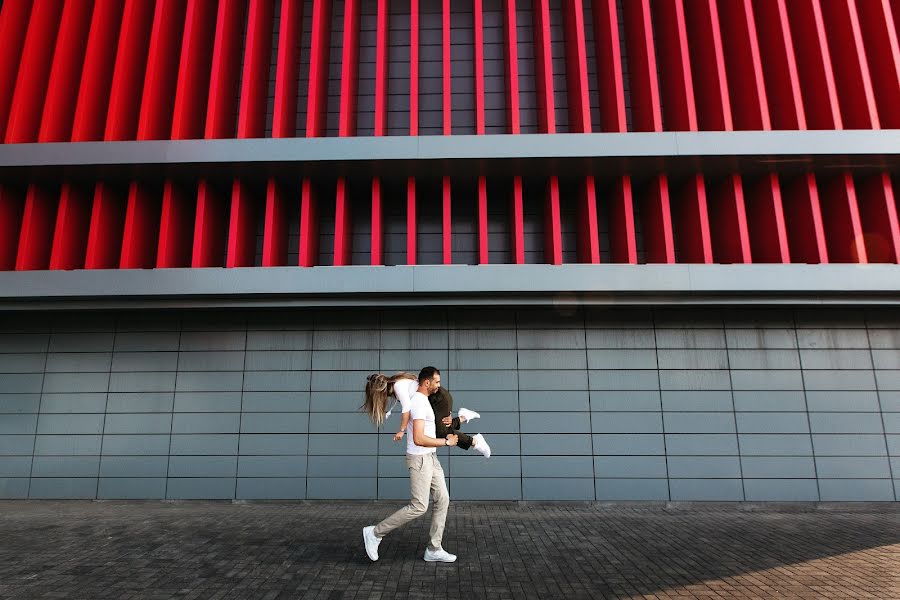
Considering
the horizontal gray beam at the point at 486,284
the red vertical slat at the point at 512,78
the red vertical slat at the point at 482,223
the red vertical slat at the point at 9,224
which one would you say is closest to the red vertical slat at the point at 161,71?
the red vertical slat at the point at 9,224

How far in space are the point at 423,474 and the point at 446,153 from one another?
6.61 metres

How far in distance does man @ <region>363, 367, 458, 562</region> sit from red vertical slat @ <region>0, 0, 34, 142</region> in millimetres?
11568

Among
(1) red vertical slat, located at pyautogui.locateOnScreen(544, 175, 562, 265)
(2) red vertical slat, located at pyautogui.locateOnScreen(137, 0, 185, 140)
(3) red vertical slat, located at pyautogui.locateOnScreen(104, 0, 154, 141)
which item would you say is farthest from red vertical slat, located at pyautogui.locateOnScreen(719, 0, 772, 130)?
(3) red vertical slat, located at pyautogui.locateOnScreen(104, 0, 154, 141)

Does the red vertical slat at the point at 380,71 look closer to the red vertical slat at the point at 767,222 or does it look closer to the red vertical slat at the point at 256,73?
the red vertical slat at the point at 256,73

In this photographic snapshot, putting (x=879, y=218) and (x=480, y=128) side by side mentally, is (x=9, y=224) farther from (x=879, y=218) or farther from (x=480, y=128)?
(x=879, y=218)

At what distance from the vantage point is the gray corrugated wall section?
31.4 ft

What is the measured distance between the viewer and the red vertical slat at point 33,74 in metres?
10.3

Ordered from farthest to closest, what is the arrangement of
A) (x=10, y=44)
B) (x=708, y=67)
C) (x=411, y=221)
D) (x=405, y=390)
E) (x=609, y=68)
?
1. (x=609, y=68)
2. (x=10, y=44)
3. (x=708, y=67)
4. (x=411, y=221)
5. (x=405, y=390)

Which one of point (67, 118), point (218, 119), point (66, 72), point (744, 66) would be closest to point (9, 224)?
point (67, 118)

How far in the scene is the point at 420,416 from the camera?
5359mm

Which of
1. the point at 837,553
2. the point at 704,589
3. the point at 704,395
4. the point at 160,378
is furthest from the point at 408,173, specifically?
the point at 837,553

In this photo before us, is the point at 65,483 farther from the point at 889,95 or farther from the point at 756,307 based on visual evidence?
the point at 889,95

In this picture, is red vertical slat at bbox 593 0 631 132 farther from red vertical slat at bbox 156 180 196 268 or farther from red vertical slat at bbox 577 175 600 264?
red vertical slat at bbox 156 180 196 268

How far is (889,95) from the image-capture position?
10.1 meters
